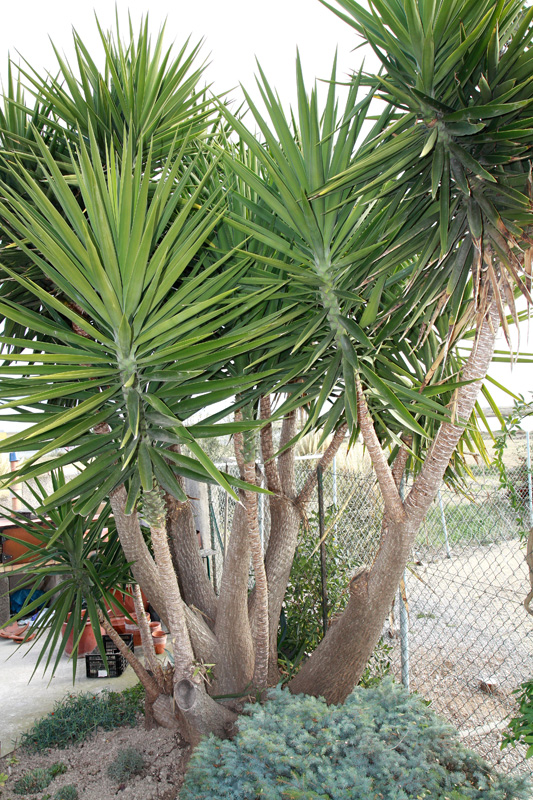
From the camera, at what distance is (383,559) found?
1979mm

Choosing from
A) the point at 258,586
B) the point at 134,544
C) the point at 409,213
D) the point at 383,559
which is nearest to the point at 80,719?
the point at 134,544

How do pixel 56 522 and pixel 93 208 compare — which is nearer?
pixel 93 208

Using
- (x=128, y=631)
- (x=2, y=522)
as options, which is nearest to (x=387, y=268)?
(x=128, y=631)

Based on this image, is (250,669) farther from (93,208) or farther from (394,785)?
(93,208)

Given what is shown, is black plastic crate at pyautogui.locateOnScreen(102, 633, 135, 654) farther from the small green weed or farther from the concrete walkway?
the small green weed

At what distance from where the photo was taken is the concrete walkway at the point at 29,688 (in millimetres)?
3139

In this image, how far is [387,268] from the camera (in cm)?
166

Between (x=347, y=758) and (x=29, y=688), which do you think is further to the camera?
(x=29, y=688)

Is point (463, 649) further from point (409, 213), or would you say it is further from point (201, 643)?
point (409, 213)

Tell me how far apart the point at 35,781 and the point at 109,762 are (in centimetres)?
32

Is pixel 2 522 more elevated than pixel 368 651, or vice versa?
pixel 2 522

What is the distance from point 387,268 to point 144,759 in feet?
7.97

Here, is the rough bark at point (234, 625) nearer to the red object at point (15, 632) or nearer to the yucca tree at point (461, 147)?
the yucca tree at point (461, 147)

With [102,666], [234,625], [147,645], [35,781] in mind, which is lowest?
[35,781]
